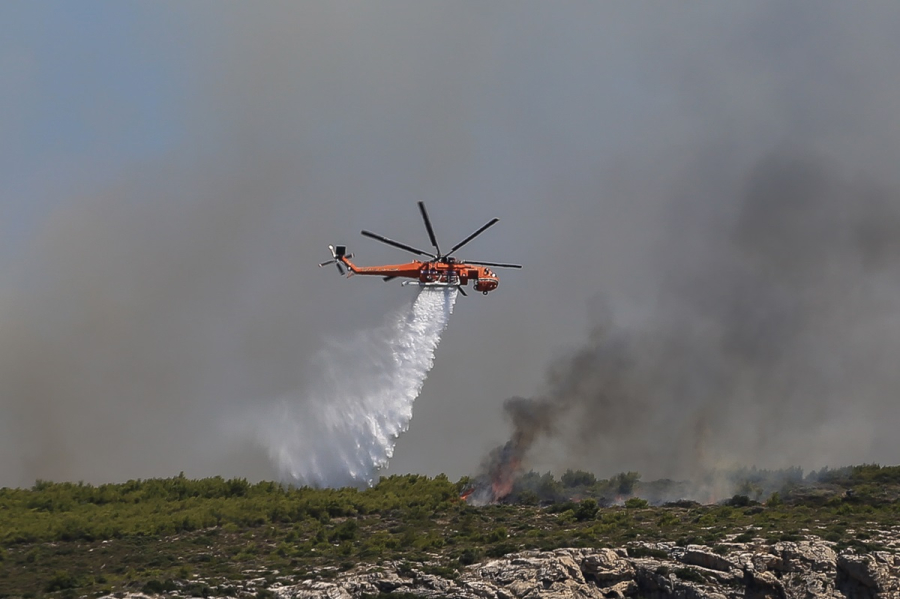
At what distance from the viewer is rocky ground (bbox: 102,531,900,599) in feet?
281

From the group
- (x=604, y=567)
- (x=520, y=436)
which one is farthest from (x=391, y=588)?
(x=520, y=436)

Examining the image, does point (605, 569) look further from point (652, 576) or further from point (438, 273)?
point (438, 273)

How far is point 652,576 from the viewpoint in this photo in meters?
88.4

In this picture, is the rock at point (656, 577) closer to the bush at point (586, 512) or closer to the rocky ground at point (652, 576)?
the rocky ground at point (652, 576)

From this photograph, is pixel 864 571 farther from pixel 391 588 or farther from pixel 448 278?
pixel 448 278

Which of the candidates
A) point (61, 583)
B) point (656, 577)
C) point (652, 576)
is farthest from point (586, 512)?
point (61, 583)

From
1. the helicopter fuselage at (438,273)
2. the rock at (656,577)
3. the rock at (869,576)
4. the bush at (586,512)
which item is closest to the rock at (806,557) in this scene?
the rock at (656,577)

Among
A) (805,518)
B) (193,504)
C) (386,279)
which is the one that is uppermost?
(386,279)

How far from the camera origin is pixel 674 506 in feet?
370

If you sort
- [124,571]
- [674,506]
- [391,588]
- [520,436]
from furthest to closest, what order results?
[520,436]
[674,506]
[124,571]
[391,588]

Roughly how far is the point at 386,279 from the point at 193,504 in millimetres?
22411

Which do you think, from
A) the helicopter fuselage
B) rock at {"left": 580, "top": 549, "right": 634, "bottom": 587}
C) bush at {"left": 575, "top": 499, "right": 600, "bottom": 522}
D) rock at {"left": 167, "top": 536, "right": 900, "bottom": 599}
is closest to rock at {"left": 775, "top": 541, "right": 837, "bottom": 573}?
rock at {"left": 167, "top": 536, "right": 900, "bottom": 599}

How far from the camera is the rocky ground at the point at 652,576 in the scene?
85625 millimetres

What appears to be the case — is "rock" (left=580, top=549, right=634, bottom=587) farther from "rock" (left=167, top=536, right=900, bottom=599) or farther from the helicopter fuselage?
the helicopter fuselage
